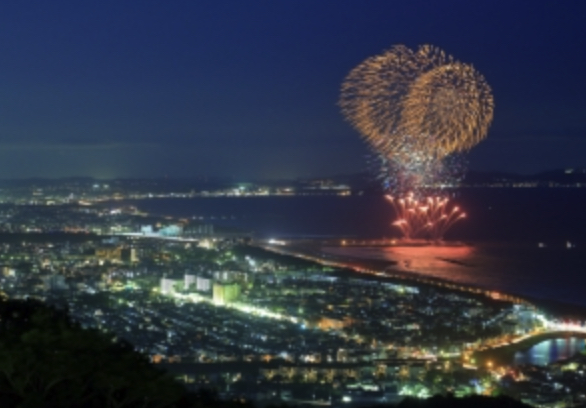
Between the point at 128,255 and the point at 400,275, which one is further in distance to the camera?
the point at 128,255

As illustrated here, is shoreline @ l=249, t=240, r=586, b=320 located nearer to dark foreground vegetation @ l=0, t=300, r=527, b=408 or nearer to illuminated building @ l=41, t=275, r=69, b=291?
illuminated building @ l=41, t=275, r=69, b=291

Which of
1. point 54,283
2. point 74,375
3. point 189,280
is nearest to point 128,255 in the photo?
point 189,280

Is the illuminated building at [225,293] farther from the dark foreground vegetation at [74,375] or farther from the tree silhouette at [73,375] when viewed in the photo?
the tree silhouette at [73,375]

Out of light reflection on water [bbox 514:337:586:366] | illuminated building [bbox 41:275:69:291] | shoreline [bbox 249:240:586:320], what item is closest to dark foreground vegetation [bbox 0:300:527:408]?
light reflection on water [bbox 514:337:586:366]

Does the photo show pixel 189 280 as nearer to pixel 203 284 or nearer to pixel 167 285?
pixel 203 284

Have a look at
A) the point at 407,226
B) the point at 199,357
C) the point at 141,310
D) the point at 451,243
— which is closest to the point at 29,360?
the point at 199,357

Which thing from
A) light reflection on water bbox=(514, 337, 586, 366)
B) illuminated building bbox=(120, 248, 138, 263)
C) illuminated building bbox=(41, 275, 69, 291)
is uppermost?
illuminated building bbox=(41, 275, 69, 291)

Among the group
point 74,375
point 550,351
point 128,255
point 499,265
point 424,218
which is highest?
point 74,375
